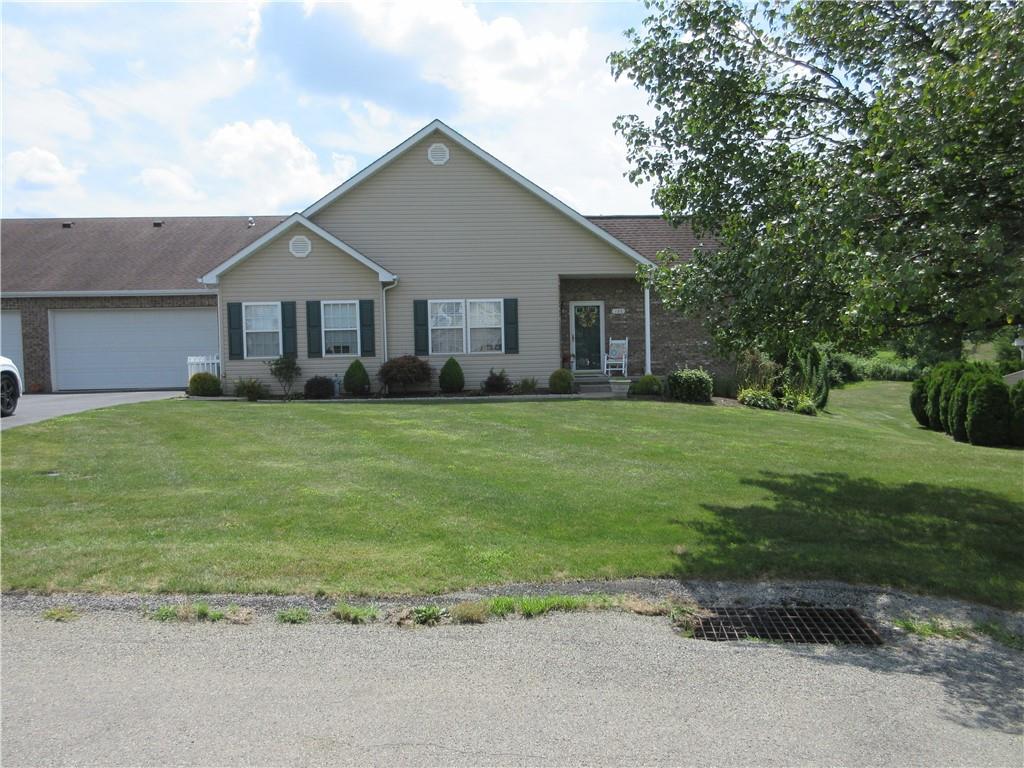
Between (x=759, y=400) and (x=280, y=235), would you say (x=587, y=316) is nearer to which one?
(x=759, y=400)

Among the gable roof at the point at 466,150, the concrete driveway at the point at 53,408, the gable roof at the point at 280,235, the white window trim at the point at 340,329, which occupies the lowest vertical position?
the concrete driveway at the point at 53,408

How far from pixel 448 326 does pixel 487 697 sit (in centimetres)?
1734

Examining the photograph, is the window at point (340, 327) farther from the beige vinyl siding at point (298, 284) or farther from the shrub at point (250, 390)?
the shrub at point (250, 390)

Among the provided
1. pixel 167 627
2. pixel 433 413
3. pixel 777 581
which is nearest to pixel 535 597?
pixel 777 581

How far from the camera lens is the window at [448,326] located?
21.0 metres

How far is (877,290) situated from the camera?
5.79m

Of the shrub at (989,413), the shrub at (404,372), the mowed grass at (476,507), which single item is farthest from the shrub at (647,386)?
the shrub at (989,413)

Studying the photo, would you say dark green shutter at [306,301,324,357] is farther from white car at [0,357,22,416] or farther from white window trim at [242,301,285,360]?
white car at [0,357,22,416]

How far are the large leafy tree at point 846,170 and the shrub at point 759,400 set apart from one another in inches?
415

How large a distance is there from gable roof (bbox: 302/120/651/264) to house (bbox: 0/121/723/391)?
38mm

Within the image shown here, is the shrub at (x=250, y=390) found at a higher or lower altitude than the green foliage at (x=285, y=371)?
lower

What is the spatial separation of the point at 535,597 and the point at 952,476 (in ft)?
25.7

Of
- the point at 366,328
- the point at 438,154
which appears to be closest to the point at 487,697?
the point at 366,328

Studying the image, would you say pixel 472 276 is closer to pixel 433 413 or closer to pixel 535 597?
pixel 433 413
